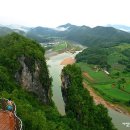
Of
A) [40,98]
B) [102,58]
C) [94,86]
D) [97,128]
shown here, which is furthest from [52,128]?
[102,58]

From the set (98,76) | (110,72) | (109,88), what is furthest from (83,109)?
(110,72)

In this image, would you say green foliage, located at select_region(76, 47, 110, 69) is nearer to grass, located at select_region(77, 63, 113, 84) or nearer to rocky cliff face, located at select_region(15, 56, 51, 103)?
grass, located at select_region(77, 63, 113, 84)

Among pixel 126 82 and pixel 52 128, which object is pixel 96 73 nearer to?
pixel 126 82

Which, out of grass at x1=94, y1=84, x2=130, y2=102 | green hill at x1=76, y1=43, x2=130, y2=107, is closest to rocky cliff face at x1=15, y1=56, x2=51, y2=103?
green hill at x1=76, y1=43, x2=130, y2=107

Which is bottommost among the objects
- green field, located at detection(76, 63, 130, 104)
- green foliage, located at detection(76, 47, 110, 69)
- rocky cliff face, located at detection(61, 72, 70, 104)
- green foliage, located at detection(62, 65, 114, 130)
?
green foliage, located at detection(76, 47, 110, 69)

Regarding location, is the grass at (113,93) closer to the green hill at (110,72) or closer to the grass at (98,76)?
the green hill at (110,72)

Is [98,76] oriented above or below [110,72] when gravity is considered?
above

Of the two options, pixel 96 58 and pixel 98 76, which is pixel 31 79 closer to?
pixel 98 76

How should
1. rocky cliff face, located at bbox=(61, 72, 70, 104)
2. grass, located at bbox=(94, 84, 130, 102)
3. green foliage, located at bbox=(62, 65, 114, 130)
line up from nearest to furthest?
green foliage, located at bbox=(62, 65, 114, 130)
rocky cliff face, located at bbox=(61, 72, 70, 104)
grass, located at bbox=(94, 84, 130, 102)
